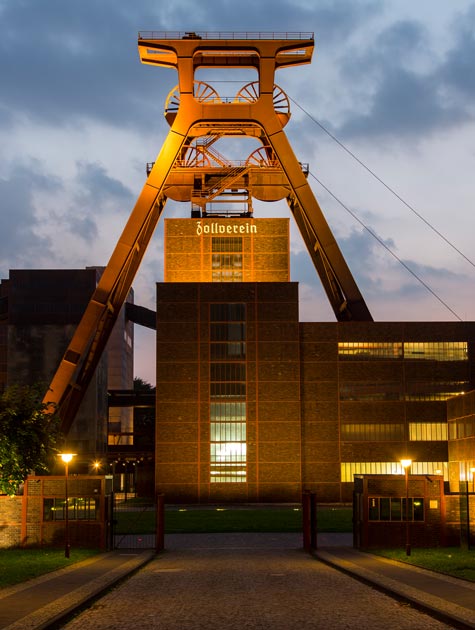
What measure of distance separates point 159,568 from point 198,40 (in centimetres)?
6601

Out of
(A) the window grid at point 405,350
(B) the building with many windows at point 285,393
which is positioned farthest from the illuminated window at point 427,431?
(A) the window grid at point 405,350

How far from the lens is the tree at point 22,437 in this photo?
32.1 m

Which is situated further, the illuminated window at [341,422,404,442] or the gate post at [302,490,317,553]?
the illuminated window at [341,422,404,442]

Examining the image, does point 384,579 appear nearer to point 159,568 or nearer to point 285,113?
point 159,568

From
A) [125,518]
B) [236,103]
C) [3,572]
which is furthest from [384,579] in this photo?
[236,103]

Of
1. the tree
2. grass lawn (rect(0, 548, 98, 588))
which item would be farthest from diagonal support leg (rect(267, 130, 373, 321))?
grass lawn (rect(0, 548, 98, 588))

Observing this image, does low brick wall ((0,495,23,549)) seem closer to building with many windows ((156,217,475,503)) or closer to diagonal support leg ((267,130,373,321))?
building with many windows ((156,217,475,503))

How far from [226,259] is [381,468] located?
26.4m

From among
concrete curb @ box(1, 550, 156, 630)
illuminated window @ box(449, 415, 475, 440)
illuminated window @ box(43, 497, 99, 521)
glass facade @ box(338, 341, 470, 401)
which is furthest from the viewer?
glass facade @ box(338, 341, 470, 401)

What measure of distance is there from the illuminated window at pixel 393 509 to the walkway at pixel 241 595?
7.78ft

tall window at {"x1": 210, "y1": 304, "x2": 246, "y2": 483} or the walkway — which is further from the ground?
tall window at {"x1": 210, "y1": 304, "x2": 246, "y2": 483}

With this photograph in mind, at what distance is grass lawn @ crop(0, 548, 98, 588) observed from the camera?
26000 mm

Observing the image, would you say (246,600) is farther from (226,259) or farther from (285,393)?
(226,259)

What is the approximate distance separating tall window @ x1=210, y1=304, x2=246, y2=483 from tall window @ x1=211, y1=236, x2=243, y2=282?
9.14m
